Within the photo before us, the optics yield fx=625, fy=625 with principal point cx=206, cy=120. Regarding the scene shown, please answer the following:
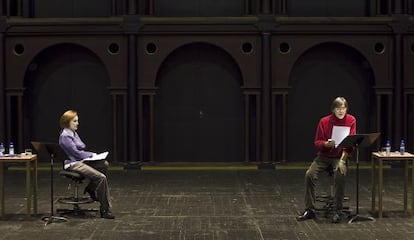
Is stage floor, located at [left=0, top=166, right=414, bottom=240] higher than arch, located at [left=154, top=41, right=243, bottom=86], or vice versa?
arch, located at [left=154, top=41, right=243, bottom=86]

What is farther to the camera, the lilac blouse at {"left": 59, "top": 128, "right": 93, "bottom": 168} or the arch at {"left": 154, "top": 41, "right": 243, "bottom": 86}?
the arch at {"left": 154, "top": 41, "right": 243, "bottom": 86}

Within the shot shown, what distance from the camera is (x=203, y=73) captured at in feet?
50.2

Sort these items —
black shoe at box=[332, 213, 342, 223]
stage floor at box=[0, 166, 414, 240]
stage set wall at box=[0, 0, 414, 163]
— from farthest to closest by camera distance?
stage set wall at box=[0, 0, 414, 163], black shoe at box=[332, 213, 342, 223], stage floor at box=[0, 166, 414, 240]

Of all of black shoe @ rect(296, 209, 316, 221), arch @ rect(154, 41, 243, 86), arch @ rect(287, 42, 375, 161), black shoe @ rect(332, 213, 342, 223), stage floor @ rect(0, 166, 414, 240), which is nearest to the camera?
stage floor @ rect(0, 166, 414, 240)

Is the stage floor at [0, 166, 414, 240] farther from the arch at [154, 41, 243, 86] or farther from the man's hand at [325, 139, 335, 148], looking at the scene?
the arch at [154, 41, 243, 86]

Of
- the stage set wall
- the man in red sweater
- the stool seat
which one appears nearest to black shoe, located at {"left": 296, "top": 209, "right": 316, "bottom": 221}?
the man in red sweater

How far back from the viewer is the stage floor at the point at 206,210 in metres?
8.31

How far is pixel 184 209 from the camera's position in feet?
32.6

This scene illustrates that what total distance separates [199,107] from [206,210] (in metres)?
5.75

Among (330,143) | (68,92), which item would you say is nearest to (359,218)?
(330,143)

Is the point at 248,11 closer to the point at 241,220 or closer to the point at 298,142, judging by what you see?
the point at 298,142

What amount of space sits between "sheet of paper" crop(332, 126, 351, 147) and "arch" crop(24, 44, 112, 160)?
300 inches

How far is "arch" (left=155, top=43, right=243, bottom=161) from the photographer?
50.1ft

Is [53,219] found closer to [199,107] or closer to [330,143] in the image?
[330,143]
